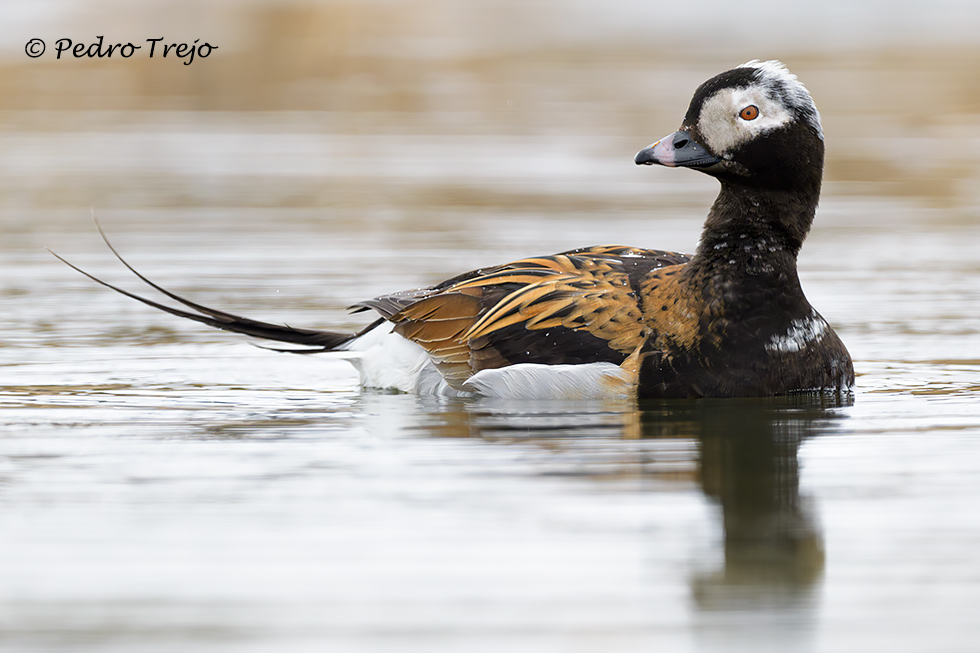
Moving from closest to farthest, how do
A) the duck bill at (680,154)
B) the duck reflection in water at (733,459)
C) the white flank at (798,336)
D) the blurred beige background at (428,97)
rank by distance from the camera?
the duck reflection in water at (733,459) → the white flank at (798,336) → the duck bill at (680,154) → the blurred beige background at (428,97)

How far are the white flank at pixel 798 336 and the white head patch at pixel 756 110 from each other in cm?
80

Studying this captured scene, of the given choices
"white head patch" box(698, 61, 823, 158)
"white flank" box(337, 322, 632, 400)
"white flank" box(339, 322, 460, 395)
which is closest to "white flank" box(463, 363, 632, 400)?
"white flank" box(337, 322, 632, 400)

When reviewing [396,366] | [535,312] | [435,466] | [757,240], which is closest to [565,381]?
[535,312]

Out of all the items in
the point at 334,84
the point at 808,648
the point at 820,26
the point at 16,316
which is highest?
the point at 820,26

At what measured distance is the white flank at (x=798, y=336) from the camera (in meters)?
7.19

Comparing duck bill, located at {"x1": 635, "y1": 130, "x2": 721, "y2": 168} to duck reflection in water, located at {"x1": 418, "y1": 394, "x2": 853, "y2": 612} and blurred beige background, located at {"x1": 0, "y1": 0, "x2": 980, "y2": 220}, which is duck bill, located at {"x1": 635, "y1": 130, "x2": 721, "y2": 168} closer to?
duck reflection in water, located at {"x1": 418, "y1": 394, "x2": 853, "y2": 612}

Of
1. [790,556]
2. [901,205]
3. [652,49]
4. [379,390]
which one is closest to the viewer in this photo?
[790,556]

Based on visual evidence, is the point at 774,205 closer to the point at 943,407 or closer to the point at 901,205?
the point at 943,407

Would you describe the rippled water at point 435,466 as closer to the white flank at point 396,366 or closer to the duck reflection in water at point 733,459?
the duck reflection in water at point 733,459

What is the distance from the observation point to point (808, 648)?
3965 mm

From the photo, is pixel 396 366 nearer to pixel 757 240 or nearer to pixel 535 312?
pixel 535 312

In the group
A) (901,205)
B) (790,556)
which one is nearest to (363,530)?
(790,556)

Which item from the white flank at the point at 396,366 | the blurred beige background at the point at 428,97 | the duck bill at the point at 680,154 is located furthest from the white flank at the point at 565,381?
the blurred beige background at the point at 428,97

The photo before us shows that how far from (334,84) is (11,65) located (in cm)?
460
